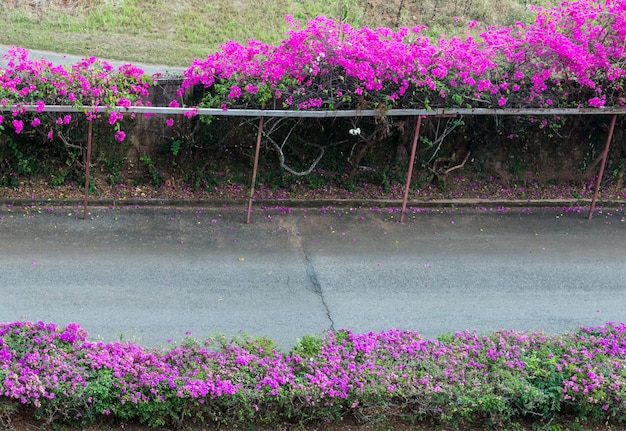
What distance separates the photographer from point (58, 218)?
9.56 m

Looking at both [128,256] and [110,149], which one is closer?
[128,256]

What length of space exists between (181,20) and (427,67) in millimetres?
8984

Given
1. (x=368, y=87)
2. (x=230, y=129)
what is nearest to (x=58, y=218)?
(x=230, y=129)

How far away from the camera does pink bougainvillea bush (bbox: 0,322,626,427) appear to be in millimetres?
5617

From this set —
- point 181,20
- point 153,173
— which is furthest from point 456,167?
point 181,20

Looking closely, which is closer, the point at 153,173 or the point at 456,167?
the point at 153,173

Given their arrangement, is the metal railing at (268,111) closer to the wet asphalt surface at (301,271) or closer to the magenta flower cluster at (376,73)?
the magenta flower cluster at (376,73)

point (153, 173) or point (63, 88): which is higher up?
point (63, 88)

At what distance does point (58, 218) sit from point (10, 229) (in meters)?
0.68

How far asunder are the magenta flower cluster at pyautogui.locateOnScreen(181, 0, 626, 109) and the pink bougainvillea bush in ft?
13.8

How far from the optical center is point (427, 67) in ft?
31.7

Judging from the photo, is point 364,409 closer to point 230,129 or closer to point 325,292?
point 325,292

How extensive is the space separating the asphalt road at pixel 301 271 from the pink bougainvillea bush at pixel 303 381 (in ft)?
3.58

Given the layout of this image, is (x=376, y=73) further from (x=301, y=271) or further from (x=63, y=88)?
(x=63, y=88)
